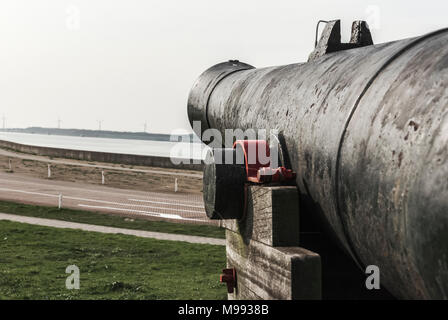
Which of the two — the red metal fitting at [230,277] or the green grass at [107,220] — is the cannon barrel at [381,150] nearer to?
the red metal fitting at [230,277]

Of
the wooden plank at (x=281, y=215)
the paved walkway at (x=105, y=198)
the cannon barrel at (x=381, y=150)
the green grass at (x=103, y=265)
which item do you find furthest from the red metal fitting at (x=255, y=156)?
the paved walkway at (x=105, y=198)

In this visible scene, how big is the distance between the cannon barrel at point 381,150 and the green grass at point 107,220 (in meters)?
11.4

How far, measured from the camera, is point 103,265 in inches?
380

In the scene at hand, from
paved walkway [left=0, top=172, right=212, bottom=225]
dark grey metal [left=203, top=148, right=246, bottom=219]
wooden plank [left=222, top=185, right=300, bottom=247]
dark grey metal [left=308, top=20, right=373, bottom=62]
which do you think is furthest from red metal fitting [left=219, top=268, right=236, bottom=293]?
paved walkway [left=0, top=172, right=212, bottom=225]

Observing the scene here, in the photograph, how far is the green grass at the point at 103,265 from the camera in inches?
302

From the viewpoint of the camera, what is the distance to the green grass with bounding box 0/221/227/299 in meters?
7.66

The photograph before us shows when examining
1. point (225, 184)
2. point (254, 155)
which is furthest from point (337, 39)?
point (225, 184)

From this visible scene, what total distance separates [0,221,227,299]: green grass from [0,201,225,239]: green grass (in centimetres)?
235

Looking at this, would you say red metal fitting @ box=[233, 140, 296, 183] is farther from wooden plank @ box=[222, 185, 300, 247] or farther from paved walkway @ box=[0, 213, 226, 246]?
paved walkway @ box=[0, 213, 226, 246]

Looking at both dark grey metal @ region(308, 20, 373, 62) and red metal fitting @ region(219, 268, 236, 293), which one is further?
red metal fitting @ region(219, 268, 236, 293)

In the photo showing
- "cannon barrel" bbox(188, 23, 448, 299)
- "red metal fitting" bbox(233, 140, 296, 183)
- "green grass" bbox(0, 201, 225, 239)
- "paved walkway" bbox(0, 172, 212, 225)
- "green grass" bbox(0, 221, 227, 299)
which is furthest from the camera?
"paved walkway" bbox(0, 172, 212, 225)

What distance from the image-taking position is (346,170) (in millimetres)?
2666

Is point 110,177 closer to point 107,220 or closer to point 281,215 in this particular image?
point 107,220

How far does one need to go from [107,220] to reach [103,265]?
23.7ft
